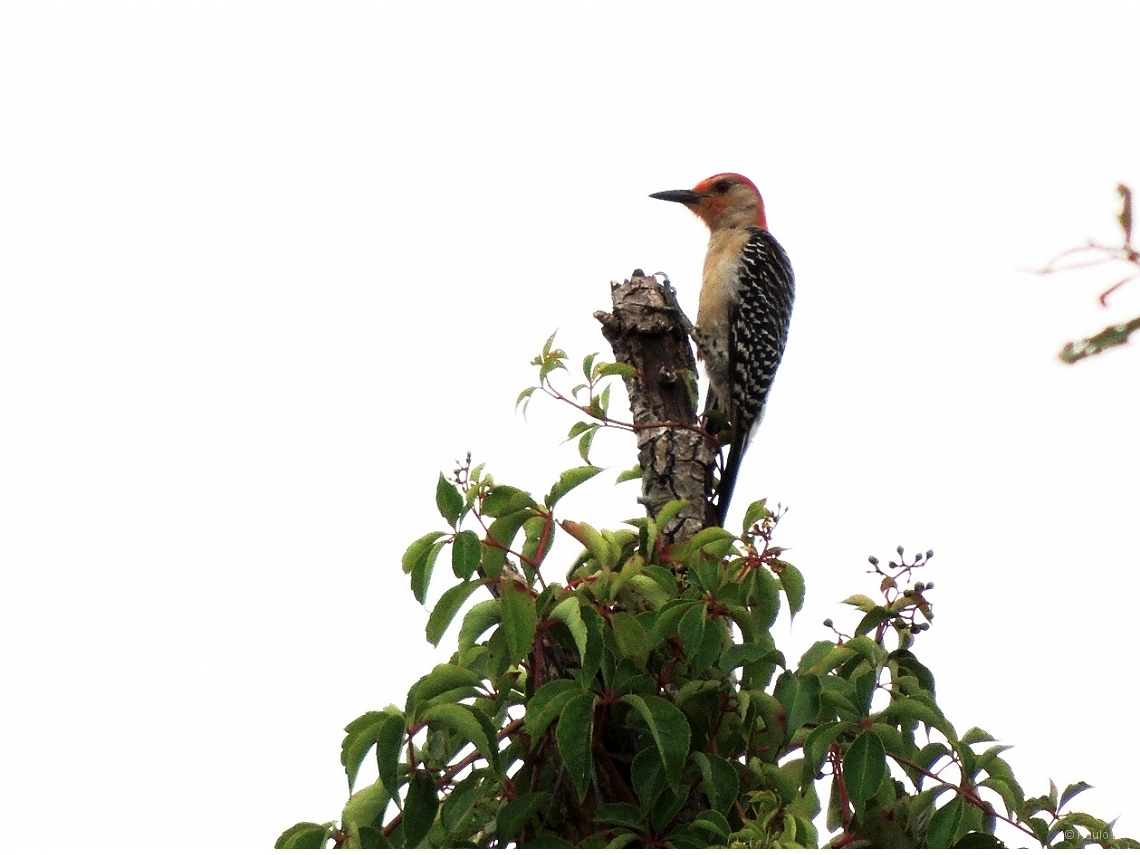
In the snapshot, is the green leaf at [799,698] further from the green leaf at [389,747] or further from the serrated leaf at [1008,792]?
the green leaf at [389,747]

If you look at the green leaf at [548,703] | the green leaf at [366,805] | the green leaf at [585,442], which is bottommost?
the green leaf at [366,805]

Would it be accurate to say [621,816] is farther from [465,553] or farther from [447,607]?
[465,553]

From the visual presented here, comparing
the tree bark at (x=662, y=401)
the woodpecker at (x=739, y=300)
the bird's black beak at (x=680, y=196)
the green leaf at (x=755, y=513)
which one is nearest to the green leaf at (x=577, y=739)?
the green leaf at (x=755, y=513)

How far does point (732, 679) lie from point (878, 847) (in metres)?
0.60

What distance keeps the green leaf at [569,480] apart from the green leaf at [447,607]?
1.00ft

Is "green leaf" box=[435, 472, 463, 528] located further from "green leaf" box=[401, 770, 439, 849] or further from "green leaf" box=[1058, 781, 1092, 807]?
"green leaf" box=[1058, 781, 1092, 807]

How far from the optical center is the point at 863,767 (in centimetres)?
301

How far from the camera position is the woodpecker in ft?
21.5

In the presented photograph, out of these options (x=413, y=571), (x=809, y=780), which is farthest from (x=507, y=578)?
(x=809, y=780)

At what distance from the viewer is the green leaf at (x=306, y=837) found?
301cm

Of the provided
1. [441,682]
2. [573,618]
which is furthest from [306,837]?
[573,618]

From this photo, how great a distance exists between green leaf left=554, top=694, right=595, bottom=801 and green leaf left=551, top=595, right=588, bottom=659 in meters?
0.14

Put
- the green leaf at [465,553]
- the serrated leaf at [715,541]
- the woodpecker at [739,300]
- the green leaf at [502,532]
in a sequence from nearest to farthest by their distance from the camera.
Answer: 1. the green leaf at [465,553]
2. the green leaf at [502,532]
3. the serrated leaf at [715,541]
4. the woodpecker at [739,300]

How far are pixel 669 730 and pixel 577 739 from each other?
26 centimetres
